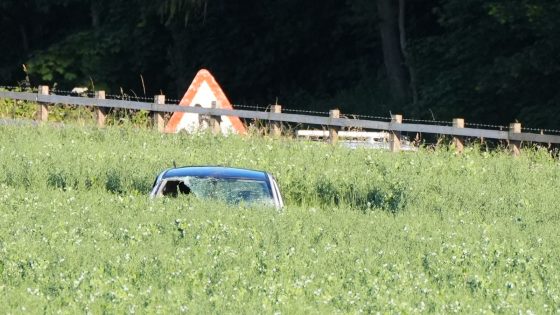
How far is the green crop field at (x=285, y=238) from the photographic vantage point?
1245cm

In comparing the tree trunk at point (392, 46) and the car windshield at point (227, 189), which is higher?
the tree trunk at point (392, 46)

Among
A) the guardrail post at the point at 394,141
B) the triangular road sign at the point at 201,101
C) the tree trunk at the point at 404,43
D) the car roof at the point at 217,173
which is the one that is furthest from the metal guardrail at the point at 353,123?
the tree trunk at the point at 404,43

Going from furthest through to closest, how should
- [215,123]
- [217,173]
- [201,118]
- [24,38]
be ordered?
1. [24,38]
2. [201,118]
3. [215,123]
4. [217,173]

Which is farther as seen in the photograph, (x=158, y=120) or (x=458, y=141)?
(x=158, y=120)

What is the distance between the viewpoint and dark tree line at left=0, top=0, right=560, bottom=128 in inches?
1756

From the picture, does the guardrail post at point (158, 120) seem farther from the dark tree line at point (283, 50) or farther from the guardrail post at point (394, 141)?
the dark tree line at point (283, 50)

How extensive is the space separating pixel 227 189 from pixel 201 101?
11802 millimetres

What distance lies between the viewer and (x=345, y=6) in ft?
181

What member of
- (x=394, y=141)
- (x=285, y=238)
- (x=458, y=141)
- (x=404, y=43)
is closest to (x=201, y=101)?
(x=394, y=141)

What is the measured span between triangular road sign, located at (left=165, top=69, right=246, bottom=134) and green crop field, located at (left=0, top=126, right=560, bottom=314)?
319 cm

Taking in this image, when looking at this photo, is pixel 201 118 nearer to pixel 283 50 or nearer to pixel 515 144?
pixel 515 144

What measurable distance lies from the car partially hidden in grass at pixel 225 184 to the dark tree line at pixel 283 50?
25.2m

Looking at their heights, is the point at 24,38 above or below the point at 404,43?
above

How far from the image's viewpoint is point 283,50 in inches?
2239
